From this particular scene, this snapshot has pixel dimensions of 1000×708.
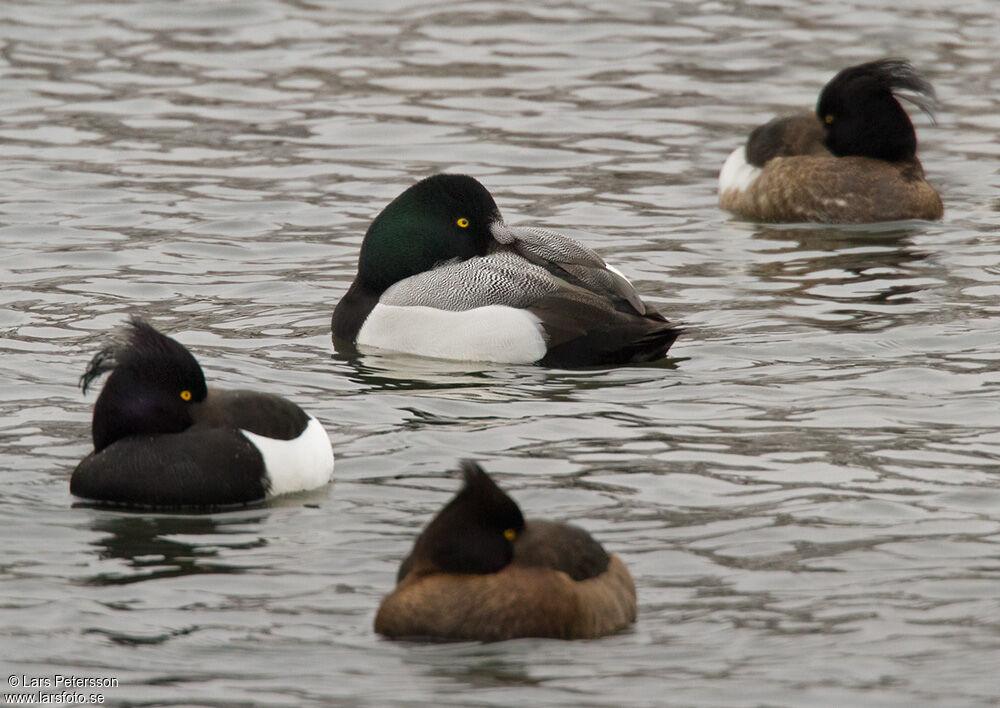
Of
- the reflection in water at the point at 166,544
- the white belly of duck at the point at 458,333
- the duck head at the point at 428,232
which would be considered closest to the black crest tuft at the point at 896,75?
the duck head at the point at 428,232

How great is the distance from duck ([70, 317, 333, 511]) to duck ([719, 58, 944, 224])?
6.57m

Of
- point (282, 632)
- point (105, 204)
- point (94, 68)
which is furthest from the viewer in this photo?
point (94, 68)

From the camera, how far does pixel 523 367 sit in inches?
420

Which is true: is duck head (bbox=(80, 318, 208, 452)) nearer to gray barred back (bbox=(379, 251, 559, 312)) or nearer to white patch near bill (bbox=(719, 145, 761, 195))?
gray barred back (bbox=(379, 251, 559, 312))

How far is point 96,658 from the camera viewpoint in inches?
258

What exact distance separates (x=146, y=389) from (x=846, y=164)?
24.2ft

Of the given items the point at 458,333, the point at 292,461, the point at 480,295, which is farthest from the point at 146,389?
the point at 480,295

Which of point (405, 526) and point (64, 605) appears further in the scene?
point (405, 526)

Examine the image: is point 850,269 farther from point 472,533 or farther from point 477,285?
point 472,533

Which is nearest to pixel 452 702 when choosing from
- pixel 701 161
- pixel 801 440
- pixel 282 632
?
pixel 282 632

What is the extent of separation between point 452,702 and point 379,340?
198 inches

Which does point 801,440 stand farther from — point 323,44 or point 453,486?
point 323,44

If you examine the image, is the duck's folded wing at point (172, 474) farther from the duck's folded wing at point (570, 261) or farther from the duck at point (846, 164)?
the duck at point (846, 164)

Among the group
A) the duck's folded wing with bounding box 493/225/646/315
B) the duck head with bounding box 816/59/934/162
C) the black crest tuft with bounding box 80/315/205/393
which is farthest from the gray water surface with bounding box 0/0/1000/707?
the duck head with bounding box 816/59/934/162
